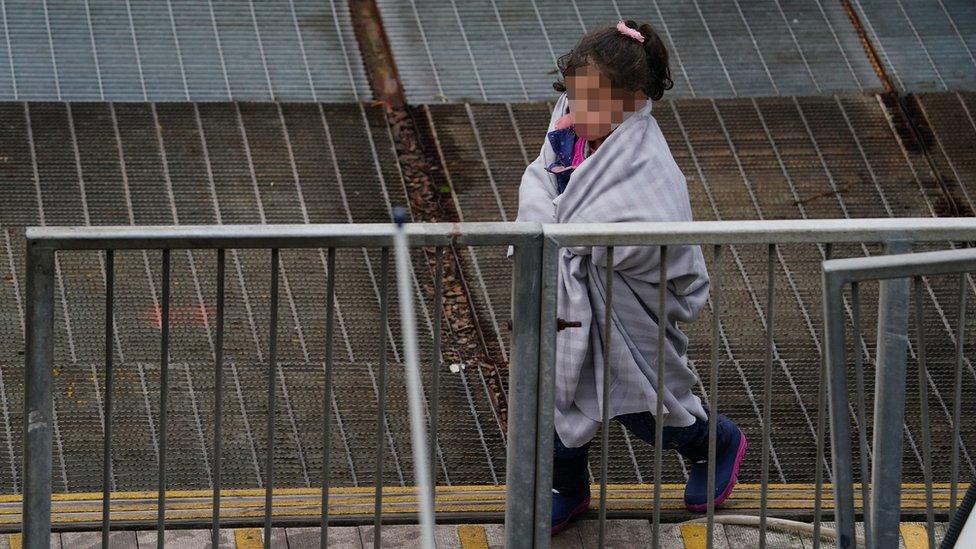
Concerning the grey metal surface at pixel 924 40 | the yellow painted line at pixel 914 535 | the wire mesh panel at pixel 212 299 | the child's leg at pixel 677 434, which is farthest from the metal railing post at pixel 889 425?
the grey metal surface at pixel 924 40

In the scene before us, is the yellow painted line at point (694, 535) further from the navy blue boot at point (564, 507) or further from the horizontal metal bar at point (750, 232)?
the horizontal metal bar at point (750, 232)

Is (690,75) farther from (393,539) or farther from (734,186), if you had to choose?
(393,539)

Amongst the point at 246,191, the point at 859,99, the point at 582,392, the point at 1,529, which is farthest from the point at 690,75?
the point at 1,529

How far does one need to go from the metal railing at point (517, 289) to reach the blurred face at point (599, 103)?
0.46 metres

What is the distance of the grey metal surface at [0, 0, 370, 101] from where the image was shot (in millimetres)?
7156

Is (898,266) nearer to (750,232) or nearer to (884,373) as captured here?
(884,373)

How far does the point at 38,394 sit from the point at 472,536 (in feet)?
4.68

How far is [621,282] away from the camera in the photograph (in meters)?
3.73

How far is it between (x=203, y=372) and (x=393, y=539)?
1610 mm

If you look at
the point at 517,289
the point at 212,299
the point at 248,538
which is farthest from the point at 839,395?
the point at 212,299

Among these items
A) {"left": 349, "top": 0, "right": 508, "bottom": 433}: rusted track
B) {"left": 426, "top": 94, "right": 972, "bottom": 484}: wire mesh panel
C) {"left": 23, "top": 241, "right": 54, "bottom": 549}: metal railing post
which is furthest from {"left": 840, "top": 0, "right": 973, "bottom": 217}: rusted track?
{"left": 23, "top": 241, "right": 54, "bottom": 549}: metal railing post

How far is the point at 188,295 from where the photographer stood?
582 cm

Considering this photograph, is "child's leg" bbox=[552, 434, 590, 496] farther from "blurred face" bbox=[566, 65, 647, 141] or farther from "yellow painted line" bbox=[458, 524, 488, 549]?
"blurred face" bbox=[566, 65, 647, 141]

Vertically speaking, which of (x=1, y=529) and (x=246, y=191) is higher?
(x=246, y=191)
